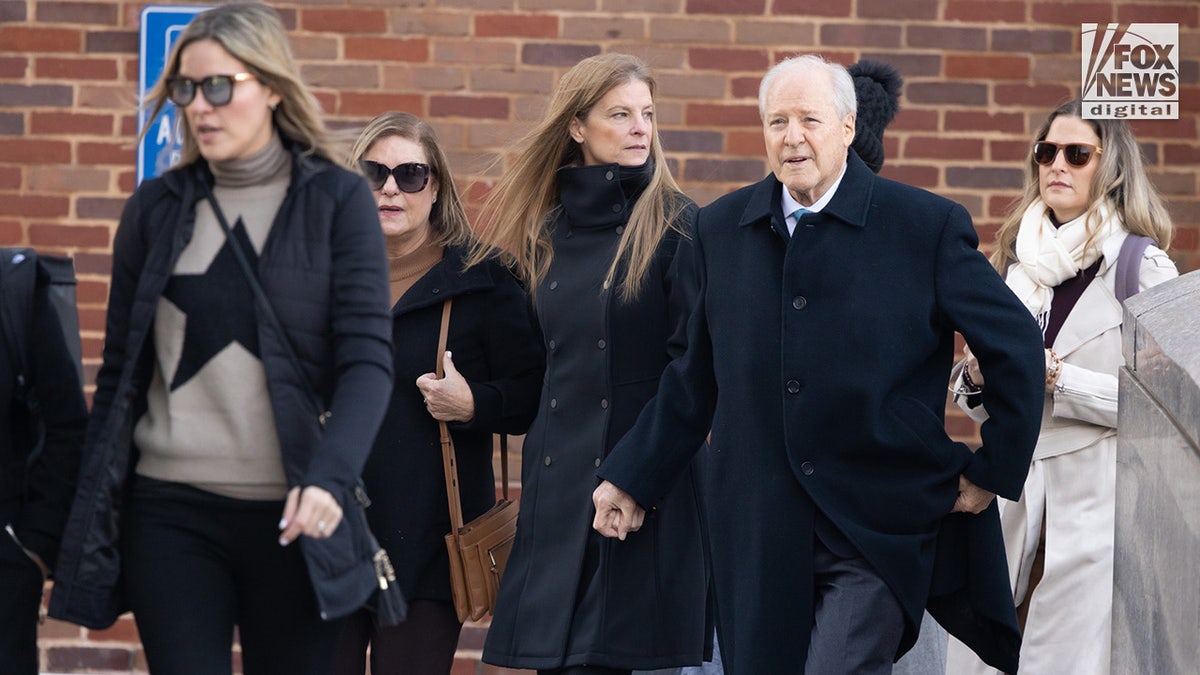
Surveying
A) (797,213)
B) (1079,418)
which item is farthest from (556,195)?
(1079,418)

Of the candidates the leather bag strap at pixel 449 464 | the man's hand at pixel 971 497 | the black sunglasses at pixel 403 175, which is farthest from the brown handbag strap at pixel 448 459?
the man's hand at pixel 971 497

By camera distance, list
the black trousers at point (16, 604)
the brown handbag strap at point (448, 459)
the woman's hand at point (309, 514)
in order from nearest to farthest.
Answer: the woman's hand at point (309, 514) → the black trousers at point (16, 604) → the brown handbag strap at point (448, 459)

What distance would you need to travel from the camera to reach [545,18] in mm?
6414

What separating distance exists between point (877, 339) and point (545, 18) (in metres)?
2.67

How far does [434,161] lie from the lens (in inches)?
198

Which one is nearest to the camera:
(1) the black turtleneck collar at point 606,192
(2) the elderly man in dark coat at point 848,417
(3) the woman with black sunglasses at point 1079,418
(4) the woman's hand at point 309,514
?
(4) the woman's hand at point 309,514

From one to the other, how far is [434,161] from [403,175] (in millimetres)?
129

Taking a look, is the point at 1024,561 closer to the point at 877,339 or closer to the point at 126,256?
the point at 877,339

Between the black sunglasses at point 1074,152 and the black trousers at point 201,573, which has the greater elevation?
the black sunglasses at point 1074,152

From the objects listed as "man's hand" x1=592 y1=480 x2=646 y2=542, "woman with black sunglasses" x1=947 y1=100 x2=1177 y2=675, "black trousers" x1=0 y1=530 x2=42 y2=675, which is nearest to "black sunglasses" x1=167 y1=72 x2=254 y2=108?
"black trousers" x1=0 y1=530 x2=42 y2=675

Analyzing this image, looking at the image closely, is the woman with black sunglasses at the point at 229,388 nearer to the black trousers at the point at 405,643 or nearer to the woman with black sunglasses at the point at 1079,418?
the black trousers at the point at 405,643

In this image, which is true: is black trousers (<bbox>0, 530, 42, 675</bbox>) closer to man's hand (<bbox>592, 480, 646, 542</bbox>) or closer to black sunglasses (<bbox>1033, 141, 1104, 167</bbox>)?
man's hand (<bbox>592, 480, 646, 542</bbox>)

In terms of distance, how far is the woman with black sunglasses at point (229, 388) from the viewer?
3258mm

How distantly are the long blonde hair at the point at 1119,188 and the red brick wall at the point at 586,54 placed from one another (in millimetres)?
720
